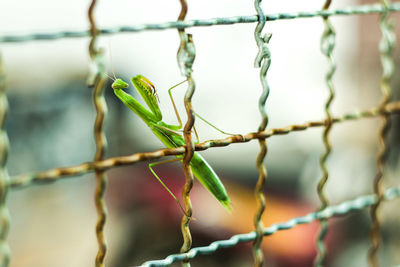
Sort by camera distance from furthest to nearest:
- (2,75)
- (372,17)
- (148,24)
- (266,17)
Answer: (372,17), (266,17), (148,24), (2,75)

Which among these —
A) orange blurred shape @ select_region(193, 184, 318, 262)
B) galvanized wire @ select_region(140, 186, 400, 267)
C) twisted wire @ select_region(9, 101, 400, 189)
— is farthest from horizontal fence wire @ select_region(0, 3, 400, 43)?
orange blurred shape @ select_region(193, 184, 318, 262)

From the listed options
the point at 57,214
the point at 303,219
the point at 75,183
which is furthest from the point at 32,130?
the point at 303,219

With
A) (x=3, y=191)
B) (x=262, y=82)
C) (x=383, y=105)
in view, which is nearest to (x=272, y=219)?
(x=383, y=105)

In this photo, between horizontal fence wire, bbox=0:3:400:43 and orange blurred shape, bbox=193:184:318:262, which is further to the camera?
orange blurred shape, bbox=193:184:318:262

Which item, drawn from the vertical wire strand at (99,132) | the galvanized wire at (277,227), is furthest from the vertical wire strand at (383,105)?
the vertical wire strand at (99,132)

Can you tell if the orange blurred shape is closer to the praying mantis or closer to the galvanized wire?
the galvanized wire

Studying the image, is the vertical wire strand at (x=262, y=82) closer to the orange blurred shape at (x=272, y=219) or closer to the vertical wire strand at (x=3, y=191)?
the vertical wire strand at (x=3, y=191)

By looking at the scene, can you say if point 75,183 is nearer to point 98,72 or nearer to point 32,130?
point 32,130
